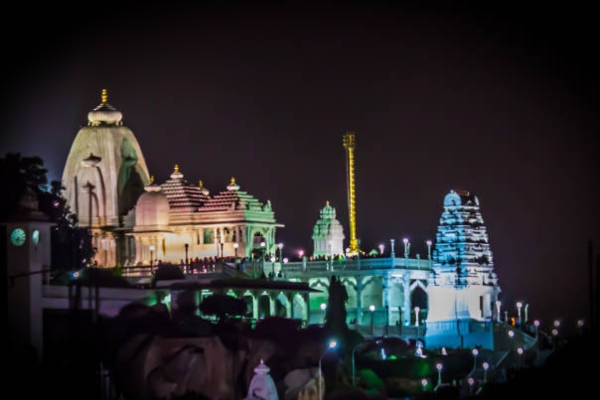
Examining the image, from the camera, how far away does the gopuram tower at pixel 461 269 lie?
13088cm

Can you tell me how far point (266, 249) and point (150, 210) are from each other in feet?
22.3

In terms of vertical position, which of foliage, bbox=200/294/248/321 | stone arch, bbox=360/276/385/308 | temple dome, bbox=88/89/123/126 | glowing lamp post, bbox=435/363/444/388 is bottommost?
glowing lamp post, bbox=435/363/444/388

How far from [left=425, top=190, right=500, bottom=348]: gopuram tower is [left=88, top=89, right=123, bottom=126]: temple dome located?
66.4 feet

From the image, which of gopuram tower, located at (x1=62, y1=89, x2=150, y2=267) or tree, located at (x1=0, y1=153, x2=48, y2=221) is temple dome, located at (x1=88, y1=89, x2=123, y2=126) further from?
tree, located at (x1=0, y1=153, x2=48, y2=221)

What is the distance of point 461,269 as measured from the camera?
430ft

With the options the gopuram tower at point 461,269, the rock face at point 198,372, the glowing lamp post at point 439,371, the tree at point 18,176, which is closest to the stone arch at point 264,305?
the gopuram tower at point 461,269

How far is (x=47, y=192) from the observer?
421ft

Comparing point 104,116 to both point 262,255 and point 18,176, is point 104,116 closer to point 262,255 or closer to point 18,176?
point 262,255

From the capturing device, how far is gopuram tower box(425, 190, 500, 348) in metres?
131

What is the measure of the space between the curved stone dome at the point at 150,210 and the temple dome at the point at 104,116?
5411 mm

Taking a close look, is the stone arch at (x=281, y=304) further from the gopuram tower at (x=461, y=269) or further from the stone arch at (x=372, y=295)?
the gopuram tower at (x=461, y=269)

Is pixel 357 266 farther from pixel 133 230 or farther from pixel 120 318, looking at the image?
pixel 120 318

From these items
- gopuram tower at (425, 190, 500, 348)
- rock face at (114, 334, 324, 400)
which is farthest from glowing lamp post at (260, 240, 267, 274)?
rock face at (114, 334, 324, 400)

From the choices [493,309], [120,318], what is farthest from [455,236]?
[120,318]
